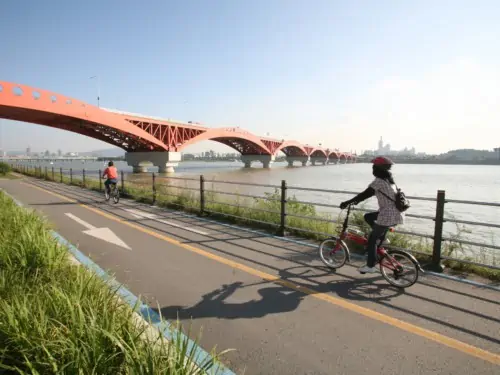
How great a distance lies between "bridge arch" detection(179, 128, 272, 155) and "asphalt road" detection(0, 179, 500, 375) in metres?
53.0

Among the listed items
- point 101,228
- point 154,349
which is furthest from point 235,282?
point 101,228

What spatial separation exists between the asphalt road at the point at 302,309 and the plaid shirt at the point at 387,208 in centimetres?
96

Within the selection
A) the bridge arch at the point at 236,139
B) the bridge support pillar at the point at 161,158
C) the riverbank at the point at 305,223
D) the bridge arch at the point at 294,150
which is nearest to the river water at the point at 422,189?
the riverbank at the point at 305,223

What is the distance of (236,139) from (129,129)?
32.3m

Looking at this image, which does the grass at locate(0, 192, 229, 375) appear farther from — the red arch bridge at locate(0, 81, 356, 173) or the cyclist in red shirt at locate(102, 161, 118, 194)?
the red arch bridge at locate(0, 81, 356, 173)

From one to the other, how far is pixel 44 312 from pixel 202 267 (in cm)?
282

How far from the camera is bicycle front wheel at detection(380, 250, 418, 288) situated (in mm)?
4414

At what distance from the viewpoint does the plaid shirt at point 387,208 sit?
443cm

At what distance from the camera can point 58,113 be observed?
35781 millimetres

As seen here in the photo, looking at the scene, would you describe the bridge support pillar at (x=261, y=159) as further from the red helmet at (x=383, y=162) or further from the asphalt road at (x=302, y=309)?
the red helmet at (x=383, y=162)

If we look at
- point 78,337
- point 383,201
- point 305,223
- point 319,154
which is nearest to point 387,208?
point 383,201

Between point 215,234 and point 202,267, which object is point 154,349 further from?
point 215,234

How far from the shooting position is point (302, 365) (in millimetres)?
2770

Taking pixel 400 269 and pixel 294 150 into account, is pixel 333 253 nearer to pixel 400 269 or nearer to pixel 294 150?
pixel 400 269
